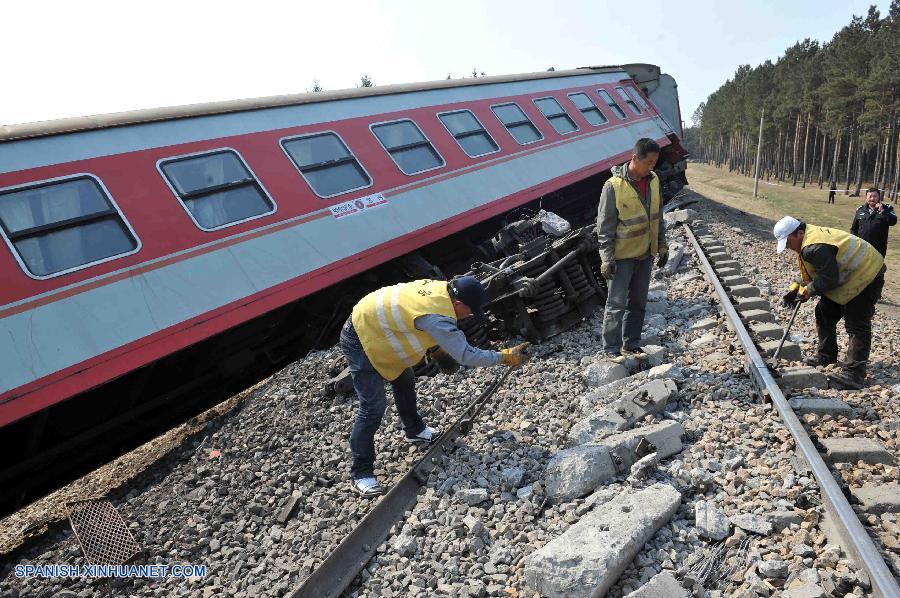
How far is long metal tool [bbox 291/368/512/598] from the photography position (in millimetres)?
3008

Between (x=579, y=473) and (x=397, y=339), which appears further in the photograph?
(x=397, y=339)

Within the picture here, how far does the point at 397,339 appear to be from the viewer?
371 centimetres

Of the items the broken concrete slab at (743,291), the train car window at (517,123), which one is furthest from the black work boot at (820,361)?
the train car window at (517,123)

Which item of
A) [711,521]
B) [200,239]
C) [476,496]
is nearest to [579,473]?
[476,496]

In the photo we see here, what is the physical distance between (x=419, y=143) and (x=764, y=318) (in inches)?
185

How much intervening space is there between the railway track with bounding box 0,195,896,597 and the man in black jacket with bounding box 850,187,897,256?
3911mm

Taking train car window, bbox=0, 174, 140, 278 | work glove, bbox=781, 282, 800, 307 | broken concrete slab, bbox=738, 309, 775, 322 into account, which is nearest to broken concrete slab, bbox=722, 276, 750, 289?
broken concrete slab, bbox=738, 309, 775, 322

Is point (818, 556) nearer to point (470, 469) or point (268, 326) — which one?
point (470, 469)

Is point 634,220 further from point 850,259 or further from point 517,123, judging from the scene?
point 517,123

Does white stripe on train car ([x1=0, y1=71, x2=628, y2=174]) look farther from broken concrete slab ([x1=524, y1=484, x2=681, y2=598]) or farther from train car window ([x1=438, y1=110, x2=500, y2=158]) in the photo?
broken concrete slab ([x1=524, y1=484, x2=681, y2=598])

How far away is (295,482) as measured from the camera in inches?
161

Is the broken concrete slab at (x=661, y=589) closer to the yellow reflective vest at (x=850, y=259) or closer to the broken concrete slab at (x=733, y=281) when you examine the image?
the yellow reflective vest at (x=850, y=259)

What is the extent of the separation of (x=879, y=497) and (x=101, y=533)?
477 centimetres

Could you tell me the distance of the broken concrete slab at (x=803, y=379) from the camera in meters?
4.20
